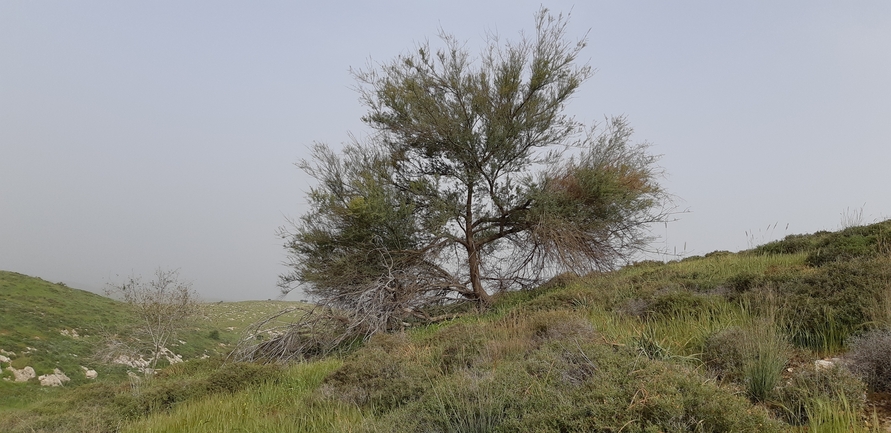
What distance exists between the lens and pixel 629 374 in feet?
9.08

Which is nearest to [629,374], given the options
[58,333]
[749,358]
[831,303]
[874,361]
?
[749,358]

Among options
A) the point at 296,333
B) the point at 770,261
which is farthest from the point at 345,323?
the point at 770,261

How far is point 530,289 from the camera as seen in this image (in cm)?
1339

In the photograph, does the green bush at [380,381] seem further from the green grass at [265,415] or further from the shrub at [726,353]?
the shrub at [726,353]

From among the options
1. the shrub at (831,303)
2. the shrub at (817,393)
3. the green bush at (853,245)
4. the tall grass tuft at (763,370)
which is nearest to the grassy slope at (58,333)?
the tall grass tuft at (763,370)

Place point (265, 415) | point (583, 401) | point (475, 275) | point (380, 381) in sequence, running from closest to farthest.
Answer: point (583, 401), point (265, 415), point (380, 381), point (475, 275)

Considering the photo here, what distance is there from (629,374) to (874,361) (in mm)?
2092

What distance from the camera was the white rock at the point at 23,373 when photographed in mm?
15422

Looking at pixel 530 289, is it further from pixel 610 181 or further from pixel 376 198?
pixel 376 198

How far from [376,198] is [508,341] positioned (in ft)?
22.6

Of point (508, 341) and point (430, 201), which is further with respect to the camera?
point (430, 201)

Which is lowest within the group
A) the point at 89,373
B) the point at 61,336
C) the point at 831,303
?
the point at 89,373

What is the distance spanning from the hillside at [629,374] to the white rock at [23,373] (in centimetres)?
1086

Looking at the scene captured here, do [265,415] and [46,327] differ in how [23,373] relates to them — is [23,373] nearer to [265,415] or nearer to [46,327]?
[46,327]
